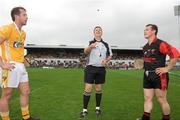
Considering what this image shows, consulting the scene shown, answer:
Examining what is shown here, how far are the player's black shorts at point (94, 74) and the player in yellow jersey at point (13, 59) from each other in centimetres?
202

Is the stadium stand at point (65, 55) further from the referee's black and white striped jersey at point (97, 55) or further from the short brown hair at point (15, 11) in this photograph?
the short brown hair at point (15, 11)

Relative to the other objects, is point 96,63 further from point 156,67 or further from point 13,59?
point 13,59

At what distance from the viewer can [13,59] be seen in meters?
8.06

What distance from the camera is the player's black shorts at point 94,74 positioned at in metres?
9.87

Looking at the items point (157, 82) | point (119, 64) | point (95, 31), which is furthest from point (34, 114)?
point (119, 64)

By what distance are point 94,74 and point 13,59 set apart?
96.3 inches

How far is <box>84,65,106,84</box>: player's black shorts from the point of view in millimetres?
9867

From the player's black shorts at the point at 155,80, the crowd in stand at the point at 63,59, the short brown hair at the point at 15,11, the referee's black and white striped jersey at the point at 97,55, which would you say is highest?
the short brown hair at the point at 15,11

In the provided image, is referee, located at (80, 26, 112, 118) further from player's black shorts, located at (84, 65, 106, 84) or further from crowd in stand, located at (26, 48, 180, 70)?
crowd in stand, located at (26, 48, 180, 70)

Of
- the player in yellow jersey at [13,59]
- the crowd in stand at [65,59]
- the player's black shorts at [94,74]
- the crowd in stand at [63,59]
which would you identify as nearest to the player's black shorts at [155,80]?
the player's black shorts at [94,74]

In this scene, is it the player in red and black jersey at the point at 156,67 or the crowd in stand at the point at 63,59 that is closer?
the player in red and black jersey at the point at 156,67

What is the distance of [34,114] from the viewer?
10.1m

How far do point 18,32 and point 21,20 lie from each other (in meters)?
0.24

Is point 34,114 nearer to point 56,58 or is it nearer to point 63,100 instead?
point 63,100
